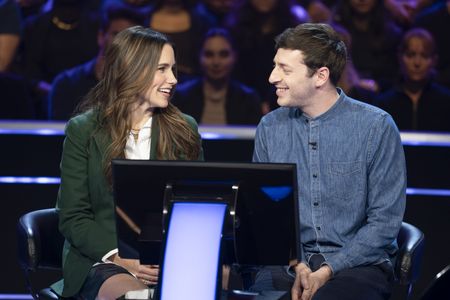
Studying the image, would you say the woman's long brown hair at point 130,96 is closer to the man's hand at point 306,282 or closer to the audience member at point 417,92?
the man's hand at point 306,282

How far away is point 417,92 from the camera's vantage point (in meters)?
5.41

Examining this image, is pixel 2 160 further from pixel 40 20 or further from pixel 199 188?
pixel 199 188

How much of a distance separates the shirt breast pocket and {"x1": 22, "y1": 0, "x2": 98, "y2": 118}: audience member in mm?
2560

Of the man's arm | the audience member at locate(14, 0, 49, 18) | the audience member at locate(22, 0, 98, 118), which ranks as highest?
the audience member at locate(14, 0, 49, 18)

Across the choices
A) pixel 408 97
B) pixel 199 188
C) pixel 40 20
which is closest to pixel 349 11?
pixel 408 97

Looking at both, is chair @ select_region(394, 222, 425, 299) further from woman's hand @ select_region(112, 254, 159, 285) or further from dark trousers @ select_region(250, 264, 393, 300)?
woman's hand @ select_region(112, 254, 159, 285)

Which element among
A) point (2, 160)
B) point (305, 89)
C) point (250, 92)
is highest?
point (305, 89)

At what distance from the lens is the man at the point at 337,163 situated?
130 inches

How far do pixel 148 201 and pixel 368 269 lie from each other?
0.90 metres

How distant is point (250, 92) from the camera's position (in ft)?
17.8

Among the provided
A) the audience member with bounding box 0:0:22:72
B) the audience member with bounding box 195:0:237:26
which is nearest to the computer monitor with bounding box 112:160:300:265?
the audience member with bounding box 195:0:237:26

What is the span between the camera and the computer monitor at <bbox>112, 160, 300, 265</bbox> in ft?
9.11

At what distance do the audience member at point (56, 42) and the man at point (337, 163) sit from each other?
94.4 inches

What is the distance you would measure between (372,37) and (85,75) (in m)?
1.72
